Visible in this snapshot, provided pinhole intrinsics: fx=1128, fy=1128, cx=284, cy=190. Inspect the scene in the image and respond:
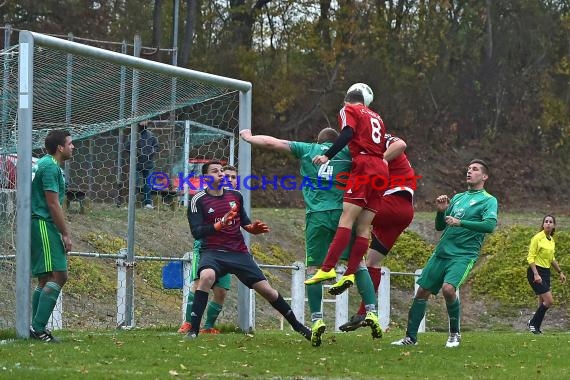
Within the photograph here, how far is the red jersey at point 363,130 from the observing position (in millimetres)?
10617

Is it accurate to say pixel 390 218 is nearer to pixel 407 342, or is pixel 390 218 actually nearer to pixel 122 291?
pixel 407 342

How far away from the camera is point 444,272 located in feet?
37.5

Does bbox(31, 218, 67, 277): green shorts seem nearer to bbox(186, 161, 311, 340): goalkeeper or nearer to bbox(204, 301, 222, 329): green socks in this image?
bbox(186, 161, 311, 340): goalkeeper

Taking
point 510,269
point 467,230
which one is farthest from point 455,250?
point 510,269

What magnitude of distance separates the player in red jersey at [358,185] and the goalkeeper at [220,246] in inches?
30.2

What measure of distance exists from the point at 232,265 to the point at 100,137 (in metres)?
7.72

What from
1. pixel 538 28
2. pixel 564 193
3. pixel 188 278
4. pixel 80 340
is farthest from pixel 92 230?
pixel 538 28

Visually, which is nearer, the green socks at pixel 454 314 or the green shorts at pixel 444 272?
the green shorts at pixel 444 272

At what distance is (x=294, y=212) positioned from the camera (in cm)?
3027

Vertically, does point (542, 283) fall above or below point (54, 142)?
below

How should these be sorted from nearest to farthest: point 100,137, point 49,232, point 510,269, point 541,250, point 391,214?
1. point 49,232
2. point 391,214
3. point 100,137
4. point 541,250
5. point 510,269

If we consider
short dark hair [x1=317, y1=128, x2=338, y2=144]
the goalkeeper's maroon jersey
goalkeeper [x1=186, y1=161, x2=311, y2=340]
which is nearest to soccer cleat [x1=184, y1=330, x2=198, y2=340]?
goalkeeper [x1=186, y1=161, x2=311, y2=340]

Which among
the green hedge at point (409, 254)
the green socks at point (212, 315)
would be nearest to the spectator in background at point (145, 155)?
the green socks at point (212, 315)

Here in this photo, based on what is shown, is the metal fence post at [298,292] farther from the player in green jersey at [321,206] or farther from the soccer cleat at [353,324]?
the soccer cleat at [353,324]
